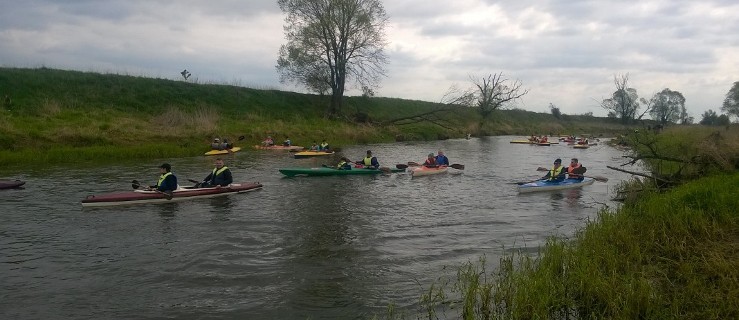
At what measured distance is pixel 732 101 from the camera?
159 ft

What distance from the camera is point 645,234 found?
8.30 metres

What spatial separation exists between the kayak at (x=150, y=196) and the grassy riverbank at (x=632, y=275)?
9.37 metres

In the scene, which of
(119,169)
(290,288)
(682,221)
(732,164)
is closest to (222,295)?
(290,288)

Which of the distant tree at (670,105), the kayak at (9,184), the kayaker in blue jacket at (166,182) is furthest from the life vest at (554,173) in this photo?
the distant tree at (670,105)

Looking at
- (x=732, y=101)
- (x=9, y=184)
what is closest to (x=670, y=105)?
(x=732, y=101)

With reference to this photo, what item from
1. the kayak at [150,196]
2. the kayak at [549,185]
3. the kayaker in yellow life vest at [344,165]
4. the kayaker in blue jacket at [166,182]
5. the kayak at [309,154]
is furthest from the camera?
the kayak at [309,154]

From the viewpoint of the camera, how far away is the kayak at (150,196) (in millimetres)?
13291

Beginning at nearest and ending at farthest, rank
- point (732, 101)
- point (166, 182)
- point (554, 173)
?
point (166, 182) → point (554, 173) → point (732, 101)

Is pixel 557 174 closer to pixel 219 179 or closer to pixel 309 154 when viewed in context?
pixel 219 179

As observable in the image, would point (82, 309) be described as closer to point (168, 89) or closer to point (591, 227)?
point (591, 227)

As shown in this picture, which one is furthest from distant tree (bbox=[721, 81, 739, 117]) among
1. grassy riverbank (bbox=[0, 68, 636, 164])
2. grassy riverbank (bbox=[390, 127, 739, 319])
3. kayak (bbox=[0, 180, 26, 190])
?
kayak (bbox=[0, 180, 26, 190])

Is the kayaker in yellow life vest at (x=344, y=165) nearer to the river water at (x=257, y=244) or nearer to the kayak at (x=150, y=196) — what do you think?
the river water at (x=257, y=244)

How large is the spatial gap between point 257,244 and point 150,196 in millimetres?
5377

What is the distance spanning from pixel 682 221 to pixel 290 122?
3574 centimetres
